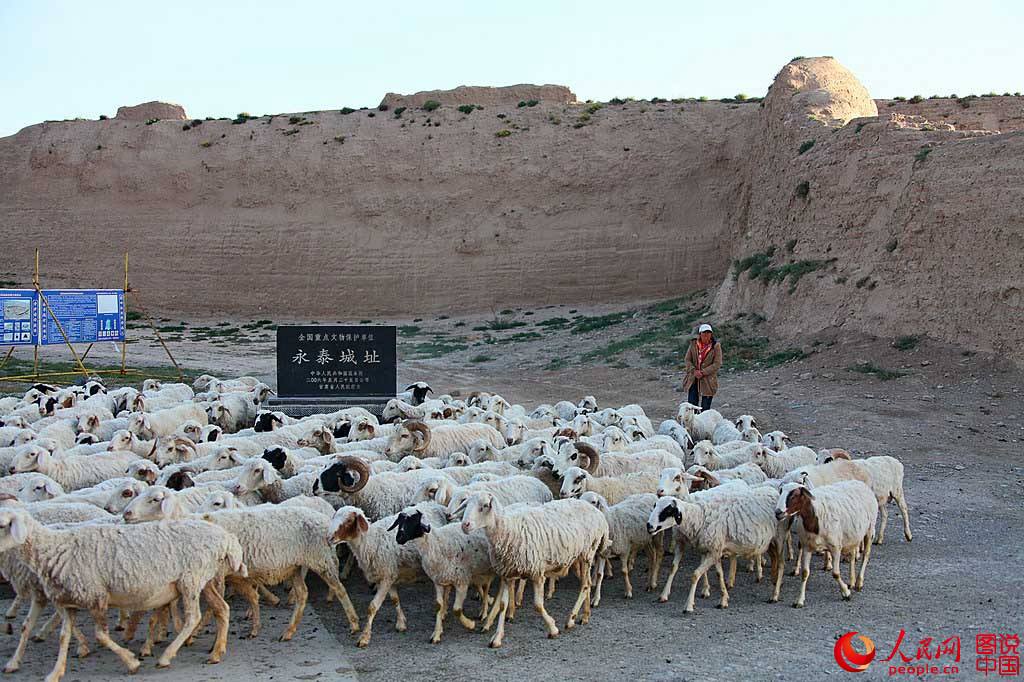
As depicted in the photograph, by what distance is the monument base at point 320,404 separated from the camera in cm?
1573

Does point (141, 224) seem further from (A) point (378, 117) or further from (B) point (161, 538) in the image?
(B) point (161, 538)

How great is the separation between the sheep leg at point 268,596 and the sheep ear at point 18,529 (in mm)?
2208

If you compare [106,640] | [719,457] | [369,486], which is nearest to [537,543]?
[369,486]

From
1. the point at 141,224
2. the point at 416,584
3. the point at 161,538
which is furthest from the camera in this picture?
the point at 141,224

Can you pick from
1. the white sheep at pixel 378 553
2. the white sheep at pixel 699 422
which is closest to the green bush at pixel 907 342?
the white sheep at pixel 699 422

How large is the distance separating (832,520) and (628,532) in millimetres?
1892

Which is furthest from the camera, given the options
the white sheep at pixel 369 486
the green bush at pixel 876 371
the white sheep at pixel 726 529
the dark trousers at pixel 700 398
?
the green bush at pixel 876 371

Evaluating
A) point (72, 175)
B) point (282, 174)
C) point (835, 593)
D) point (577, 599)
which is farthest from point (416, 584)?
point (72, 175)

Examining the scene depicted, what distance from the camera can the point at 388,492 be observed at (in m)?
9.27

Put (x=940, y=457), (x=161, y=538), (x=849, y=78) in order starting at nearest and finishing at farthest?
1. (x=161, y=538)
2. (x=940, y=457)
3. (x=849, y=78)

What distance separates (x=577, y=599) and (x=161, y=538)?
368cm

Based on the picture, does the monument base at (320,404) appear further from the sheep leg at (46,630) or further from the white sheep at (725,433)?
the sheep leg at (46,630)

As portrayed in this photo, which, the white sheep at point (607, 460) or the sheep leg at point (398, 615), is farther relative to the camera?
the white sheep at point (607, 460)

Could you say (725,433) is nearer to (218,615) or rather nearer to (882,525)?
(882,525)
